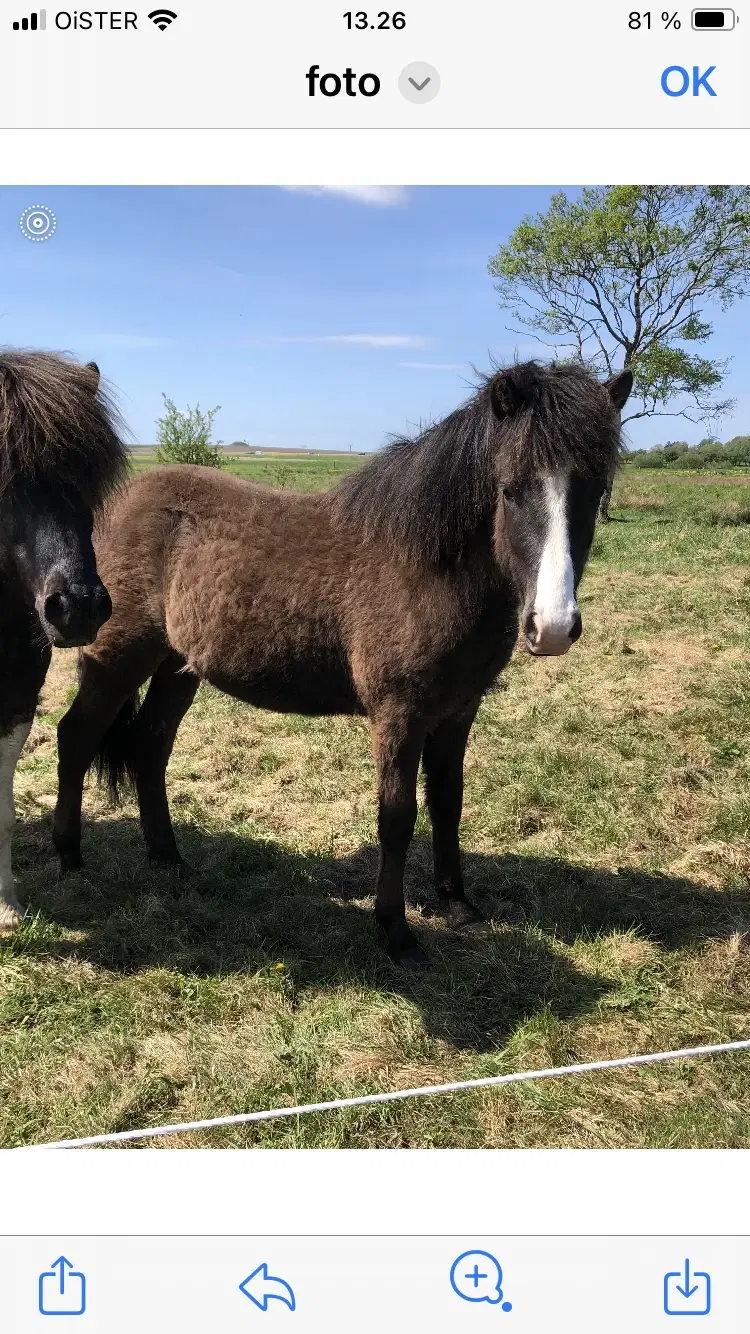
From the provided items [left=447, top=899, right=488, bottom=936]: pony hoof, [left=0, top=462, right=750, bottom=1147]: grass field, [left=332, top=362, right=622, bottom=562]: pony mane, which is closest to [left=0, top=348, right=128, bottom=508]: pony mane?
[left=332, top=362, right=622, bottom=562]: pony mane

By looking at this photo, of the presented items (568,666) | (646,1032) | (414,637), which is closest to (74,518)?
(414,637)

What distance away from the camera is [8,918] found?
3791 millimetres

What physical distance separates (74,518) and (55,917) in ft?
7.10

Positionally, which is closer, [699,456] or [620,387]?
[620,387]

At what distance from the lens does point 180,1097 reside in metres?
2.85

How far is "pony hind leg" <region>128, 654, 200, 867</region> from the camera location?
4.64 m

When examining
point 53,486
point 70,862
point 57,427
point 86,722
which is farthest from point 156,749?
point 57,427

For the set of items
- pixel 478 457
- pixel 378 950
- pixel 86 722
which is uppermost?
pixel 478 457

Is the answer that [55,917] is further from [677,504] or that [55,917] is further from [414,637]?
[677,504]
